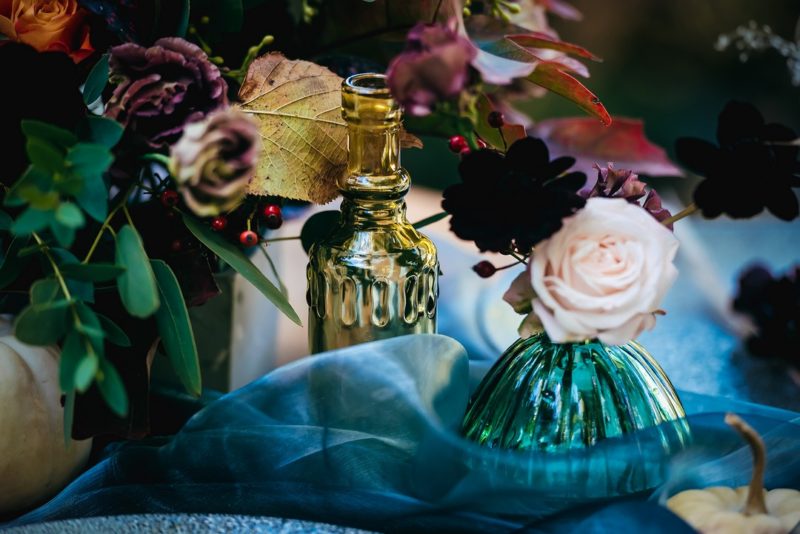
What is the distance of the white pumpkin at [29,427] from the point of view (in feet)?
1.72

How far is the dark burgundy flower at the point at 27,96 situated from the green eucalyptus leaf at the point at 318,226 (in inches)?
7.1

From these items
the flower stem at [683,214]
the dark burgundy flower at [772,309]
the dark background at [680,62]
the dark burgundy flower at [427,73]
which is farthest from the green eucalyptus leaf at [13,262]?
the dark background at [680,62]

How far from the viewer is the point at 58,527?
51 cm

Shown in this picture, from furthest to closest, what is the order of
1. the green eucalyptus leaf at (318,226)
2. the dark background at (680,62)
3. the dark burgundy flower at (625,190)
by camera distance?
the dark background at (680,62) < the green eucalyptus leaf at (318,226) < the dark burgundy flower at (625,190)

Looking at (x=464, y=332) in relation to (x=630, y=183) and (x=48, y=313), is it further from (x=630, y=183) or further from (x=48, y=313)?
(x=48, y=313)

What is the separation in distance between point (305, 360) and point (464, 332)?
29 centimetres

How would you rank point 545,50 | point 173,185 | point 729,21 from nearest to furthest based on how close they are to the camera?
point 173,185, point 545,50, point 729,21

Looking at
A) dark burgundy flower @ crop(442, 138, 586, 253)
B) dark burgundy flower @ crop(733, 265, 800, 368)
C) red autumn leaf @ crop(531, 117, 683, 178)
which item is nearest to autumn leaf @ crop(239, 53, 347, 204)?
dark burgundy flower @ crop(442, 138, 586, 253)

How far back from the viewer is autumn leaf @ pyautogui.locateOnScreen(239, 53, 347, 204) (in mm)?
532

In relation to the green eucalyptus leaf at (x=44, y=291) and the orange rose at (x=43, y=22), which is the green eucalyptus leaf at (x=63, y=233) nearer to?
the green eucalyptus leaf at (x=44, y=291)

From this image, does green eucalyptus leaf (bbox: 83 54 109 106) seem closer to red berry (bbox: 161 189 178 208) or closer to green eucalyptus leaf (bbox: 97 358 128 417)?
red berry (bbox: 161 189 178 208)

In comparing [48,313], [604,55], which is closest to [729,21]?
[604,55]

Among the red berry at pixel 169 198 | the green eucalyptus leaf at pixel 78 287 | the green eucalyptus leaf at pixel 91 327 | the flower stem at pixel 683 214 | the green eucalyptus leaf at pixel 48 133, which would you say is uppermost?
the green eucalyptus leaf at pixel 48 133

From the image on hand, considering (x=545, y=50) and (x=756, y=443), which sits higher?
(x=545, y=50)
